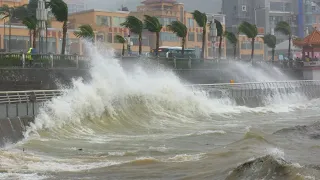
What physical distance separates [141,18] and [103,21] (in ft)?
21.4

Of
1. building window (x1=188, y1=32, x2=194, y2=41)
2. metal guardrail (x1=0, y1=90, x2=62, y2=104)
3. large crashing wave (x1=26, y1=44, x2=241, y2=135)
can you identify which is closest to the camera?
metal guardrail (x1=0, y1=90, x2=62, y2=104)

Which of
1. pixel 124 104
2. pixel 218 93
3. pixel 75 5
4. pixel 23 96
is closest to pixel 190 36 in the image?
pixel 75 5

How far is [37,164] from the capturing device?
541 inches

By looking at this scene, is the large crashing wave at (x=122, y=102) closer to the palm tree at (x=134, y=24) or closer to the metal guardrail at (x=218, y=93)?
the metal guardrail at (x=218, y=93)

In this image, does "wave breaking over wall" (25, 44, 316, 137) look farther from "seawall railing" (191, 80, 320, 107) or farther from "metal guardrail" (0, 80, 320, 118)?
"seawall railing" (191, 80, 320, 107)

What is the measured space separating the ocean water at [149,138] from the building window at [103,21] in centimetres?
3668

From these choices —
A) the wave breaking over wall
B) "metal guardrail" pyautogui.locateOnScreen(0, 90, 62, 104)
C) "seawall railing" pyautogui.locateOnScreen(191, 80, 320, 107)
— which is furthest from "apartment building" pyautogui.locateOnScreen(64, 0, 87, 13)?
"metal guardrail" pyautogui.locateOnScreen(0, 90, 62, 104)

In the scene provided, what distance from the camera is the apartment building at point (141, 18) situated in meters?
72.2

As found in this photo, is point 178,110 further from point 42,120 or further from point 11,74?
point 42,120

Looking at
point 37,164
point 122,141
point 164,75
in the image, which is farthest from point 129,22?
point 37,164

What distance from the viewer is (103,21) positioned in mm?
73312

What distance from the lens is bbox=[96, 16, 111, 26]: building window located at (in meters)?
72.9

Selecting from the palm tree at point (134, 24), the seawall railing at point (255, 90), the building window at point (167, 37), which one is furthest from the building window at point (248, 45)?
the palm tree at point (134, 24)

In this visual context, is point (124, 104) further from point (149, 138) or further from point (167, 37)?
point (167, 37)
